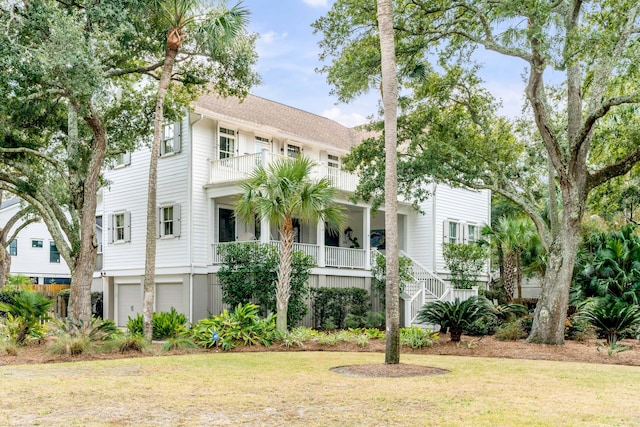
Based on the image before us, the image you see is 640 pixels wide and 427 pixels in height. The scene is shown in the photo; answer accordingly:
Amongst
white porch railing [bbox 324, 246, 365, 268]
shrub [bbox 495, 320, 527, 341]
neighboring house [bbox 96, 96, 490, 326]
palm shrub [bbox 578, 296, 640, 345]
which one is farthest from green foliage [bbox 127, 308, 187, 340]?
palm shrub [bbox 578, 296, 640, 345]

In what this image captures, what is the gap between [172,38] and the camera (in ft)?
52.9

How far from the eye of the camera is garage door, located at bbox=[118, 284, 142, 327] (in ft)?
80.9

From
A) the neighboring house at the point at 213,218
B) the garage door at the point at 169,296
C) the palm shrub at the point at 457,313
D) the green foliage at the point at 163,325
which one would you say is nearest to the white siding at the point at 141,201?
the neighboring house at the point at 213,218

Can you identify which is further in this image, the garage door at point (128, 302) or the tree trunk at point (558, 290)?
the garage door at point (128, 302)

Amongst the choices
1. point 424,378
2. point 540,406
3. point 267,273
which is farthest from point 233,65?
point 540,406

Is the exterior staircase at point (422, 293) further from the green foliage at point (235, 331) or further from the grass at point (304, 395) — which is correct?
the grass at point (304, 395)

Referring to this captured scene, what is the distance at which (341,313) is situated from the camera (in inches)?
867

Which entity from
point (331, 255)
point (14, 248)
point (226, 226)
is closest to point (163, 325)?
point (226, 226)

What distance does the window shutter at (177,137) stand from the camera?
2228cm

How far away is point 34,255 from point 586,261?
32.8 m

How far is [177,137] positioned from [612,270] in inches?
608

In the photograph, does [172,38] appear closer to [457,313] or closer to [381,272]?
[457,313]

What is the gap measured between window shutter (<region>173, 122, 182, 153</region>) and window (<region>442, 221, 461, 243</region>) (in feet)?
40.8

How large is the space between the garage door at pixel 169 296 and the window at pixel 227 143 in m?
4.99
